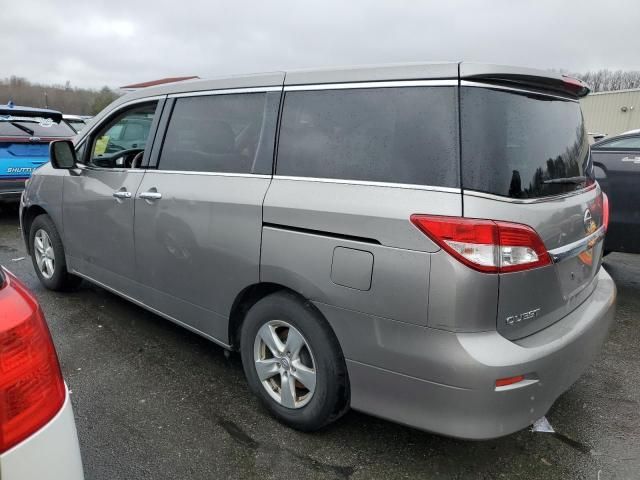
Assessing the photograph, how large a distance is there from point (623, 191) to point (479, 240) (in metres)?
3.59

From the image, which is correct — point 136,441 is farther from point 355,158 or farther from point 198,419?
point 355,158

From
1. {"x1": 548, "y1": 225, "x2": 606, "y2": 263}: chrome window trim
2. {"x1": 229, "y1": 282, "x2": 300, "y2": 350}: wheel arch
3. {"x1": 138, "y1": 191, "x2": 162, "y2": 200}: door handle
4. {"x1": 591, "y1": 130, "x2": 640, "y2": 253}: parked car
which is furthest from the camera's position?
{"x1": 591, "y1": 130, "x2": 640, "y2": 253}: parked car

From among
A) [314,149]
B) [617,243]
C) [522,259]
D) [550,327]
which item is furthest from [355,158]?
[617,243]

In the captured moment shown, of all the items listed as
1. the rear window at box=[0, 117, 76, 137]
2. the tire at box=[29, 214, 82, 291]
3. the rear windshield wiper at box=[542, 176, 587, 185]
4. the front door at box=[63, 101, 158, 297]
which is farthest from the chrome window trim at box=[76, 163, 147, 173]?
the rear window at box=[0, 117, 76, 137]

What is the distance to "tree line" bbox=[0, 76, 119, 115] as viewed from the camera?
3781 centimetres

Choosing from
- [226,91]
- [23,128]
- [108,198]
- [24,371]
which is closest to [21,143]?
[23,128]

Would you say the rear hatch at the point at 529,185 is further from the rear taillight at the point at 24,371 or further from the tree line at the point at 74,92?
the tree line at the point at 74,92

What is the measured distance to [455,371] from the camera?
6.51 feet

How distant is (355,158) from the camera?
230cm

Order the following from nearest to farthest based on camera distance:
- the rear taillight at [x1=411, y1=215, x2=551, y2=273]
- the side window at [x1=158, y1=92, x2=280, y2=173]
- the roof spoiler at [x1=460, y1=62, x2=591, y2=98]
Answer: the rear taillight at [x1=411, y1=215, x2=551, y2=273] → the roof spoiler at [x1=460, y1=62, x2=591, y2=98] → the side window at [x1=158, y1=92, x2=280, y2=173]

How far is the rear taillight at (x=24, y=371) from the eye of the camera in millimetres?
1165

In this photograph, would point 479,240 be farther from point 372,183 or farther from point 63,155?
point 63,155

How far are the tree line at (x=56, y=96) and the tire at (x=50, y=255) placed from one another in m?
35.4

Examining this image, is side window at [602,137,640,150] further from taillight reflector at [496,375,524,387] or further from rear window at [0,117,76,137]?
rear window at [0,117,76,137]
